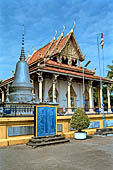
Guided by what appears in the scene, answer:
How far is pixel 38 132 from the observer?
10141mm

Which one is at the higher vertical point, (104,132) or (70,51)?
(70,51)

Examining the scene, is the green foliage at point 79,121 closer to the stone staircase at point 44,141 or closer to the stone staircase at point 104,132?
the stone staircase at point 44,141

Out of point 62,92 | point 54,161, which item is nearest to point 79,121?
point 54,161

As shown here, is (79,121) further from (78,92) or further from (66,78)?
(78,92)

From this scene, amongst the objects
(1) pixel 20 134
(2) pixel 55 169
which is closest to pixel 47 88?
(1) pixel 20 134

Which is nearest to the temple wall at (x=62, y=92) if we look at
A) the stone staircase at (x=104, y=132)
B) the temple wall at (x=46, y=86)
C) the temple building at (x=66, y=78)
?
the temple building at (x=66, y=78)

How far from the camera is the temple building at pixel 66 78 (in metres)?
22.0

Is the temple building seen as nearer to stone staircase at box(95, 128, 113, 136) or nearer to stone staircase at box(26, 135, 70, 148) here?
stone staircase at box(95, 128, 113, 136)

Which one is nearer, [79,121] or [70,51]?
[79,121]

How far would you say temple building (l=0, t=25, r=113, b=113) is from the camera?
22031 millimetres

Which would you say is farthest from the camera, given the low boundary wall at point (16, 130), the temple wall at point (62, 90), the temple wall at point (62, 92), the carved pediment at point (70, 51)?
the carved pediment at point (70, 51)

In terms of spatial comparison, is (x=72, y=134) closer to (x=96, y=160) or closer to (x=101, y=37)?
(x=96, y=160)

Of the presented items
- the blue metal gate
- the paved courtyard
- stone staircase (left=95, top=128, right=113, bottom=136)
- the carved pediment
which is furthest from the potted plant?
the carved pediment

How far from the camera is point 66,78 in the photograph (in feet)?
77.3
